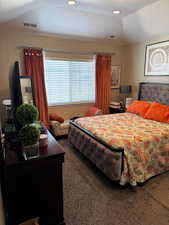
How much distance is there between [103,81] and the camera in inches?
194

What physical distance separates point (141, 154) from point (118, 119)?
4.47ft

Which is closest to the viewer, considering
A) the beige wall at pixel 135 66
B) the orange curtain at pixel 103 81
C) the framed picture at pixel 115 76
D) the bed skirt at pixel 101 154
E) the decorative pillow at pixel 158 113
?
the bed skirt at pixel 101 154

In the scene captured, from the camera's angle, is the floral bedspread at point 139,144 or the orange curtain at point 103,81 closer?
the floral bedspread at point 139,144

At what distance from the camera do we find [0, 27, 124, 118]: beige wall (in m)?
3.67

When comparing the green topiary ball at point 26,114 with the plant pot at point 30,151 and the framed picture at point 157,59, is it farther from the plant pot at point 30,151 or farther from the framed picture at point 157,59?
the framed picture at point 157,59

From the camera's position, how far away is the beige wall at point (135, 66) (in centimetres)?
458

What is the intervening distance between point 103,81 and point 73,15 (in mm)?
2052

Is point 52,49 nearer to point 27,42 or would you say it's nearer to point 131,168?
point 27,42

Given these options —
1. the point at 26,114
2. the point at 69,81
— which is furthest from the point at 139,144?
the point at 69,81

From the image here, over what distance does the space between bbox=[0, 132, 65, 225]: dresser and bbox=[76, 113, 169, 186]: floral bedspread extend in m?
1.10

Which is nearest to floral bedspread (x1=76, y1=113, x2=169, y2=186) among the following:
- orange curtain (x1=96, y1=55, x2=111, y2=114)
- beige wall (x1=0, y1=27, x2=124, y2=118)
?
orange curtain (x1=96, y1=55, x2=111, y2=114)

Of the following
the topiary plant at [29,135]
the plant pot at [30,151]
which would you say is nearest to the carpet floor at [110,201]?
the plant pot at [30,151]

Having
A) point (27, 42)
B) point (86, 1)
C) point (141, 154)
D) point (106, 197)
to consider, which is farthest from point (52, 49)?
point (106, 197)

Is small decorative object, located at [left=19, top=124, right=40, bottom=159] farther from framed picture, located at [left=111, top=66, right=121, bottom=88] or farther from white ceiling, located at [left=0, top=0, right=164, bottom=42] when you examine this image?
framed picture, located at [left=111, top=66, right=121, bottom=88]
